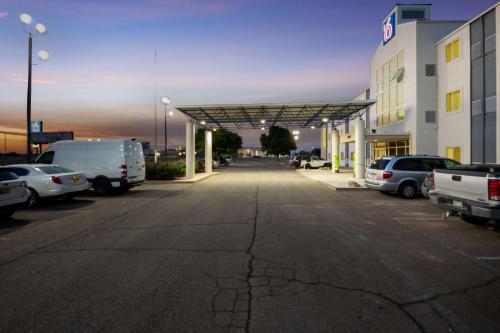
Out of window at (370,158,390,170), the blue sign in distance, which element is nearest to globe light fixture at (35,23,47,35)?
window at (370,158,390,170)

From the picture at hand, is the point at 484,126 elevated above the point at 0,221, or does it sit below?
above

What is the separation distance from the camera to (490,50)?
1903cm

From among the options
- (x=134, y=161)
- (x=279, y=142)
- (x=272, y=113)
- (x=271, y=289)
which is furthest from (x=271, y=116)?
(x=279, y=142)

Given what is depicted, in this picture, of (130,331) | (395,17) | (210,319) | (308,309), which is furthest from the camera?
(395,17)

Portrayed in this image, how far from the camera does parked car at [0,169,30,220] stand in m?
9.25

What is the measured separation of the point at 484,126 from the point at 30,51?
79.7ft

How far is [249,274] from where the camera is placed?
510 centimetres

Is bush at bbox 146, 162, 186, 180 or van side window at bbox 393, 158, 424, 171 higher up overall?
van side window at bbox 393, 158, 424, 171

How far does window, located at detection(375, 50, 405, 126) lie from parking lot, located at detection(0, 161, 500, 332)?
2108cm

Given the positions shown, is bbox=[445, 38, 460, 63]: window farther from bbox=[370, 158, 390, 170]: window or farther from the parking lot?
the parking lot

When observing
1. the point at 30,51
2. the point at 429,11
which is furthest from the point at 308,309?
the point at 429,11

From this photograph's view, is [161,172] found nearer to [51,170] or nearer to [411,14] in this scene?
[51,170]

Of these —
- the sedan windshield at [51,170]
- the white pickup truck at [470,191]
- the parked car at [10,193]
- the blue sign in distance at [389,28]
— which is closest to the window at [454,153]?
the blue sign in distance at [389,28]

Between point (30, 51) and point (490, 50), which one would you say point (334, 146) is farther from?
point (30, 51)
